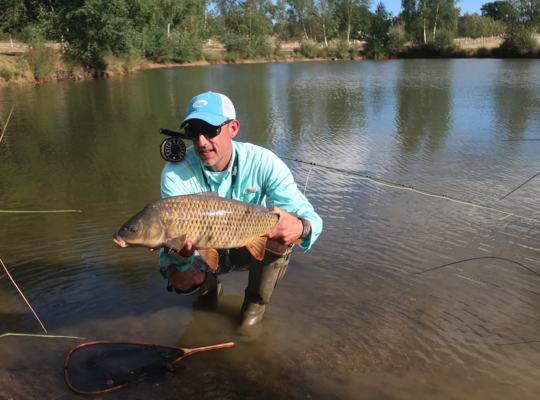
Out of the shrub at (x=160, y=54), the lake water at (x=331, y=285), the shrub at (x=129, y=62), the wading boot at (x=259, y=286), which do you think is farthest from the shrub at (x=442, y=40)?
the wading boot at (x=259, y=286)

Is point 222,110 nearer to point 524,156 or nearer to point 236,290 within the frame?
point 236,290

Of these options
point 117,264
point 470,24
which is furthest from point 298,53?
point 117,264

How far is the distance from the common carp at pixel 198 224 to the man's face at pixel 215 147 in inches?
17.3

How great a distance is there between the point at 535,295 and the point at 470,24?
73.5 m

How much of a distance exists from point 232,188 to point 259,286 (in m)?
0.73

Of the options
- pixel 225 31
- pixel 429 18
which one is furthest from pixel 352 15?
pixel 225 31

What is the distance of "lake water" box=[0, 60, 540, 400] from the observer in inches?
106

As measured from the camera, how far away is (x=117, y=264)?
4.14 metres

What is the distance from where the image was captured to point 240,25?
5619 centimetres

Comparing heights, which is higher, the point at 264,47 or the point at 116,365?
the point at 264,47

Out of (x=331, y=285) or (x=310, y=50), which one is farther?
(x=310, y=50)

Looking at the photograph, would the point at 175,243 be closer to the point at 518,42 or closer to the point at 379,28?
the point at 518,42

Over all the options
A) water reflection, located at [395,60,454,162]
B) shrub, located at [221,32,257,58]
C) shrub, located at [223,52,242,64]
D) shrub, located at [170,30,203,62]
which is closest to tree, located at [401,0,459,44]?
shrub, located at [221,32,257,58]

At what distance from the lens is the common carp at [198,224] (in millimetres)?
2262
